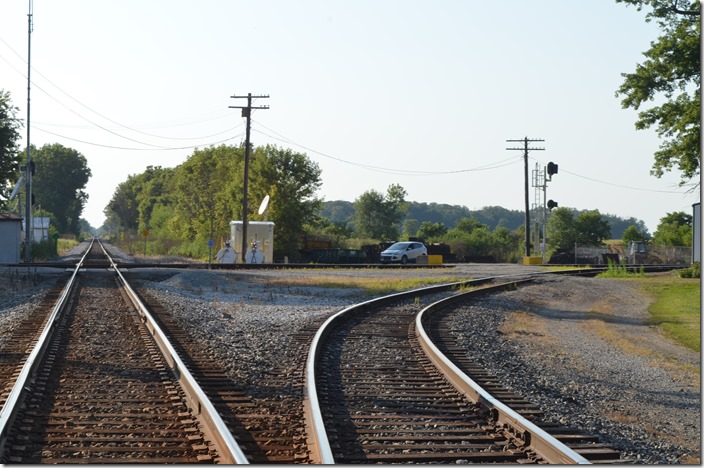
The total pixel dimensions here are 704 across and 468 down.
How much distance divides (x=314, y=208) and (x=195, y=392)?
7835 centimetres

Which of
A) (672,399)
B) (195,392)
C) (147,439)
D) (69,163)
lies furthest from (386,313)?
(69,163)

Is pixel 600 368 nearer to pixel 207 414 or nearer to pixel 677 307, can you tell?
pixel 207 414

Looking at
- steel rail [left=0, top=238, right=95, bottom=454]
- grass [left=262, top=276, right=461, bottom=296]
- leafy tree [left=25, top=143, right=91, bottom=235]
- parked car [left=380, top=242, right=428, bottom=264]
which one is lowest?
steel rail [left=0, top=238, right=95, bottom=454]

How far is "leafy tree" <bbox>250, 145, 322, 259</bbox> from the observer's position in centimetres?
7544

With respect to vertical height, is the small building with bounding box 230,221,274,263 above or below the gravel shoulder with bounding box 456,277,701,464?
above

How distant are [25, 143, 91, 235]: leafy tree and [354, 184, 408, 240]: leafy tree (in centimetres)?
6330

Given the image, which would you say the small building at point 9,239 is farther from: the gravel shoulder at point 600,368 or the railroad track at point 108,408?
the railroad track at point 108,408

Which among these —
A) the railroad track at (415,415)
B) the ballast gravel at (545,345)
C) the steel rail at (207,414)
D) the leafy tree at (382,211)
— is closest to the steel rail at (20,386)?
the steel rail at (207,414)

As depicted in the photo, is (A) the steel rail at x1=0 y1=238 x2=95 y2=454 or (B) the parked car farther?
(B) the parked car

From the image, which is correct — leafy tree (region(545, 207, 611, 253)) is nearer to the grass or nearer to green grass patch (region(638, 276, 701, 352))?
green grass patch (region(638, 276, 701, 352))

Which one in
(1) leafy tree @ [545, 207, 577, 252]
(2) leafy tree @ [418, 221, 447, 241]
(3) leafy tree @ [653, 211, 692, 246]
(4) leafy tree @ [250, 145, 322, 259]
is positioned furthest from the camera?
(2) leafy tree @ [418, 221, 447, 241]

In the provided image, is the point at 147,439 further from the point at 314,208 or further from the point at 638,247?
the point at 314,208

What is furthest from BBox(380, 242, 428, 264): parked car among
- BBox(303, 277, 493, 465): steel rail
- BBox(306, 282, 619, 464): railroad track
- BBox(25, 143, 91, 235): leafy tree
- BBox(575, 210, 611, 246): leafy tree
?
BBox(25, 143, 91, 235): leafy tree

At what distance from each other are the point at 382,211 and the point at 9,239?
328ft
